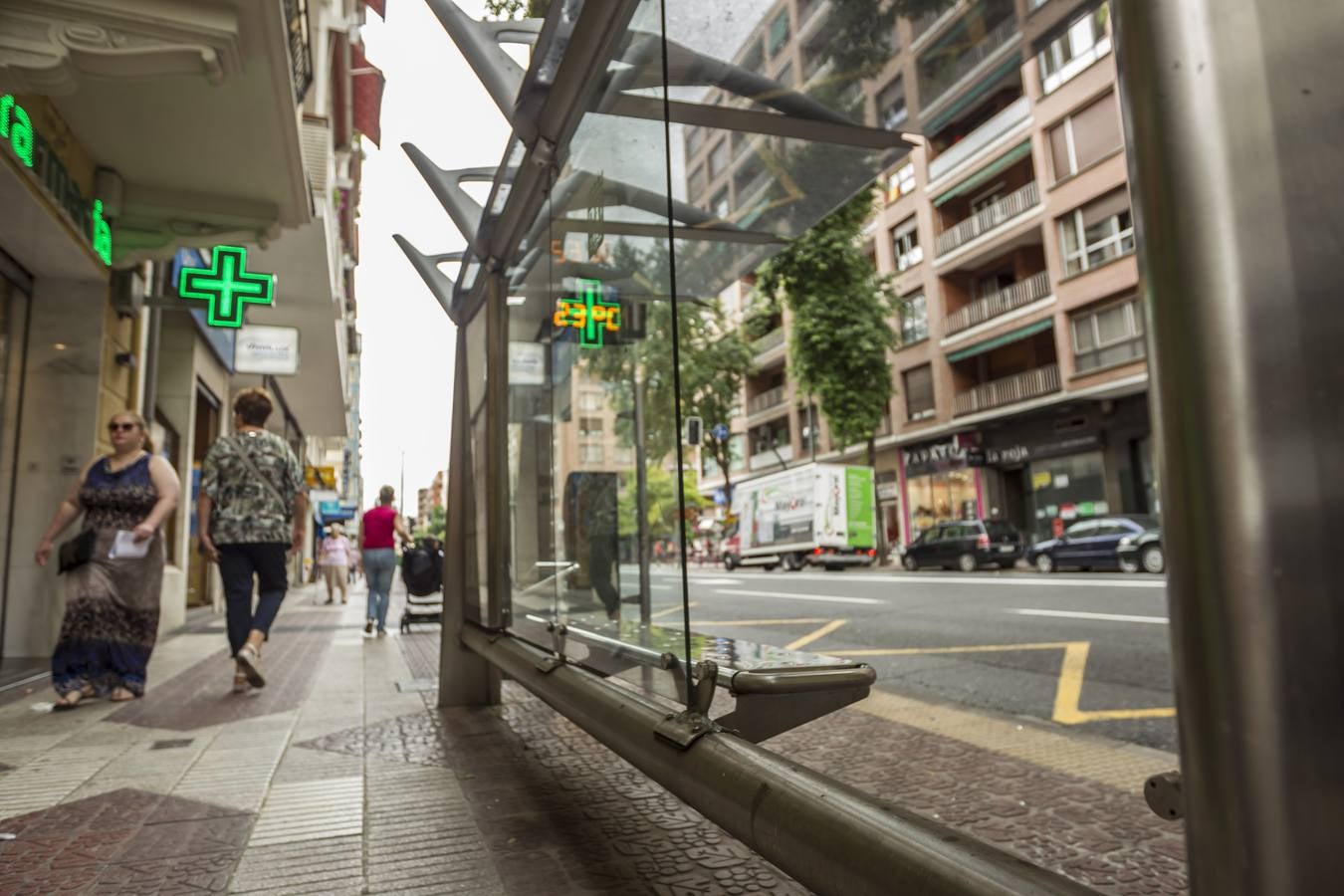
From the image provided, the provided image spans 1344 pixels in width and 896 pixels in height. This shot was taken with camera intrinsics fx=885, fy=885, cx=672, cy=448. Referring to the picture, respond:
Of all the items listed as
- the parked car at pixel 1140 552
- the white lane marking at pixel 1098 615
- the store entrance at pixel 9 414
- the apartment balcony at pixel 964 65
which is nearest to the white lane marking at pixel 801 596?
the white lane marking at pixel 1098 615

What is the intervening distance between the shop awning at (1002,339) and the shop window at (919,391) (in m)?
1.42

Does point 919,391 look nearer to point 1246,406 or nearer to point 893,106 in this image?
point 893,106

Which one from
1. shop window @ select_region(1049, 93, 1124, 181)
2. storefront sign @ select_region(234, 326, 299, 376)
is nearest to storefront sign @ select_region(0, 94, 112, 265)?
storefront sign @ select_region(234, 326, 299, 376)

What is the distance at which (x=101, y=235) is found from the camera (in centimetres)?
746

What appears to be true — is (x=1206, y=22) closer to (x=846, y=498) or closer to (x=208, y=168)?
(x=208, y=168)

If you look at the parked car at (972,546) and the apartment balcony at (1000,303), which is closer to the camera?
the parked car at (972,546)

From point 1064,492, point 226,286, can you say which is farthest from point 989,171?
point 226,286

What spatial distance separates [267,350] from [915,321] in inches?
949

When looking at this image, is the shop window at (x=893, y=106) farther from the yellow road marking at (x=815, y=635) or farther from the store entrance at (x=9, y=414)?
the store entrance at (x=9, y=414)

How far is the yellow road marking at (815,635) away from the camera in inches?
321

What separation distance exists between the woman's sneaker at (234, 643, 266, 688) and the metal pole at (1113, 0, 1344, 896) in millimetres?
5588

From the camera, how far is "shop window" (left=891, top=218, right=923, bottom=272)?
3181 centimetres

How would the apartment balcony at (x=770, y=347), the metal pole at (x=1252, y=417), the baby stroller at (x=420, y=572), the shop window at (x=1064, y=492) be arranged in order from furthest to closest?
1. the apartment balcony at (x=770, y=347)
2. the shop window at (x=1064, y=492)
3. the baby stroller at (x=420, y=572)
4. the metal pole at (x=1252, y=417)

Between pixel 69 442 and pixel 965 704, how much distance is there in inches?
277
